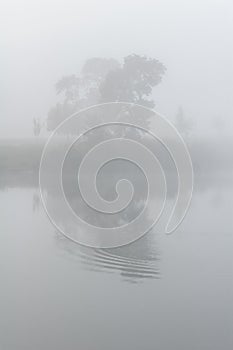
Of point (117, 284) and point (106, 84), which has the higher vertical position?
point (106, 84)

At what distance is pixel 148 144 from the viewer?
1345 mm

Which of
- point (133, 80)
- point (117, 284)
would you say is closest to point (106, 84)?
point (133, 80)

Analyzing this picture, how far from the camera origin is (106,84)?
4.49 ft

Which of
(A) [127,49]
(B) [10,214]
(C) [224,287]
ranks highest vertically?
(A) [127,49]

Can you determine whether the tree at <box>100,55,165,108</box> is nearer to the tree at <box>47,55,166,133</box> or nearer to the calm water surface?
the tree at <box>47,55,166,133</box>

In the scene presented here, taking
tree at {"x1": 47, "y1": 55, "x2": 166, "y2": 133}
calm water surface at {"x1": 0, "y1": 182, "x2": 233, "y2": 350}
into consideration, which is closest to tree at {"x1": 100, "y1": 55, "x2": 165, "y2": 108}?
tree at {"x1": 47, "y1": 55, "x2": 166, "y2": 133}

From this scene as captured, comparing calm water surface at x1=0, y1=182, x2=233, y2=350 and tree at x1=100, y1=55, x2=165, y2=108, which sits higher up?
tree at x1=100, y1=55, x2=165, y2=108

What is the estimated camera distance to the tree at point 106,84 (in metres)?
1.37

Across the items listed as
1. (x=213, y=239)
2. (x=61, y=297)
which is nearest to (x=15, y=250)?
(x=61, y=297)

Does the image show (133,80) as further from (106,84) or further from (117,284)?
(117,284)

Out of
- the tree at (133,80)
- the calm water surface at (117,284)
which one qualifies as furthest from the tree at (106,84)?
the calm water surface at (117,284)

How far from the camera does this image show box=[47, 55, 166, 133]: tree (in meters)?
1.37

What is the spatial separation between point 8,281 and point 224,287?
2.40 feet

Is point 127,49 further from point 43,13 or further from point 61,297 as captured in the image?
point 61,297
